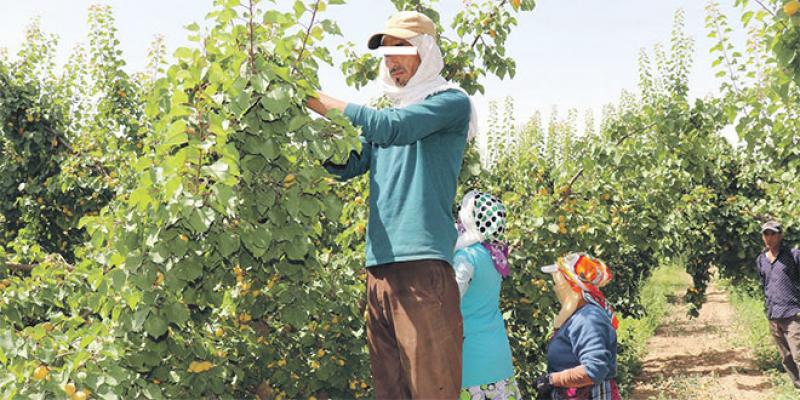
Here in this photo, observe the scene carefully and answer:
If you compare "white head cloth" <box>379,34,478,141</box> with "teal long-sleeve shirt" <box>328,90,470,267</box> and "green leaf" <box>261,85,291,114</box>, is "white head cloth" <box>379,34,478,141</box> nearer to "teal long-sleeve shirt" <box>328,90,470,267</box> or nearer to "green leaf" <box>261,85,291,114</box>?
"teal long-sleeve shirt" <box>328,90,470,267</box>

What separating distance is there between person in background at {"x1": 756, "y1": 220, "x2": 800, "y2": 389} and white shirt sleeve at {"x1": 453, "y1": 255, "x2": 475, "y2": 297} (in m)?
5.72

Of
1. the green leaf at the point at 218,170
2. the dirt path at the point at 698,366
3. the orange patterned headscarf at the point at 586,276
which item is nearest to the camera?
the green leaf at the point at 218,170

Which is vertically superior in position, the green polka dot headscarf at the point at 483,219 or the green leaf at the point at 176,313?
the green polka dot headscarf at the point at 483,219

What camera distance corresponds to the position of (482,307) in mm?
2844

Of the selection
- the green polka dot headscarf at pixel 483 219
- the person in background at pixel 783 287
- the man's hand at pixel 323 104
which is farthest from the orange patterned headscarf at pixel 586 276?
the person in background at pixel 783 287

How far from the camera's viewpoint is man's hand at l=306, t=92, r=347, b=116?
2.07m

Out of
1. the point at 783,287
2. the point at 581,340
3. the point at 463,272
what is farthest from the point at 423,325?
the point at 783,287

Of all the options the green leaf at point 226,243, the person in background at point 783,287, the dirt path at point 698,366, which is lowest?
the dirt path at point 698,366

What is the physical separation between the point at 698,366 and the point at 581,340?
7.21 meters

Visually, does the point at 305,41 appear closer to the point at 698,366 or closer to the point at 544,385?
the point at 544,385

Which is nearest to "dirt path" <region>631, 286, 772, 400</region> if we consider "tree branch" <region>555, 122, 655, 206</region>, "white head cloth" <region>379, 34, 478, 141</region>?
"tree branch" <region>555, 122, 655, 206</region>

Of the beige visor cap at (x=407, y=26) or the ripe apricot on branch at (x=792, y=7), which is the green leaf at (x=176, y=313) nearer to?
the beige visor cap at (x=407, y=26)

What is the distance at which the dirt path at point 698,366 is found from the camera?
25.0ft

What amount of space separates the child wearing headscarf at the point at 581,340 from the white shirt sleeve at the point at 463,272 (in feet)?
2.21
